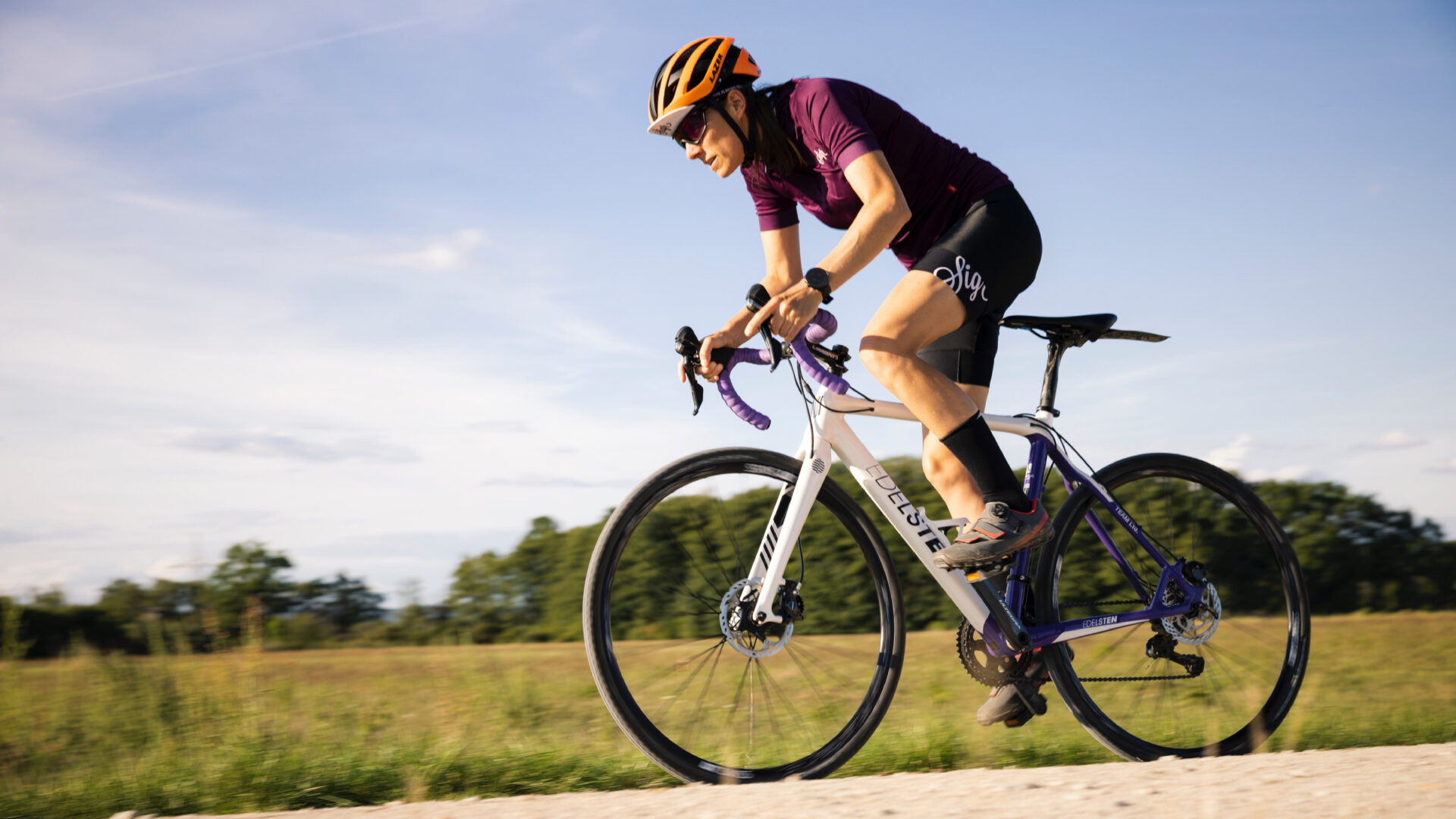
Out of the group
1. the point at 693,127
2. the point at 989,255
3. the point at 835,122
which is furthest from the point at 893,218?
the point at 693,127

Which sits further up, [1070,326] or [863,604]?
[1070,326]

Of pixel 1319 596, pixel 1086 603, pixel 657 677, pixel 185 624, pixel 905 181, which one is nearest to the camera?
pixel 657 677

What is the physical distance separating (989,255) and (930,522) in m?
0.95

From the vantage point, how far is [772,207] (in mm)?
3584

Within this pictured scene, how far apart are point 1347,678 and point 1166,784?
3.92 metres

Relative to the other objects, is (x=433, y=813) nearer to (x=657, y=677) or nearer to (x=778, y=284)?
(x=657, y=677)

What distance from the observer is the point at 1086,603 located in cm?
358

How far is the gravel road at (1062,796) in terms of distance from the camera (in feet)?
7.76

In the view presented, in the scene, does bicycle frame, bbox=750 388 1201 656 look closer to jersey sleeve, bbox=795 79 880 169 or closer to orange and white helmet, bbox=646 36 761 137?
jersey sleeve, bbox=795 79 880 169

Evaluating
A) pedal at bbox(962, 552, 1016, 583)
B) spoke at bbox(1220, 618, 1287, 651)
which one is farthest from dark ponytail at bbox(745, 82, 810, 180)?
spoke at bbox(1220, 618, 1287, 651)

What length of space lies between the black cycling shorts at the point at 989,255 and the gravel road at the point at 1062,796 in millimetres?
1431

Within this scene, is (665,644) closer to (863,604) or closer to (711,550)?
(711,550)

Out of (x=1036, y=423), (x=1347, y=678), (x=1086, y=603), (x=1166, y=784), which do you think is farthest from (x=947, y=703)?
(x=1347, y=678)

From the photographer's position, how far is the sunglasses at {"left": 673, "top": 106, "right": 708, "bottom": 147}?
125 inches
